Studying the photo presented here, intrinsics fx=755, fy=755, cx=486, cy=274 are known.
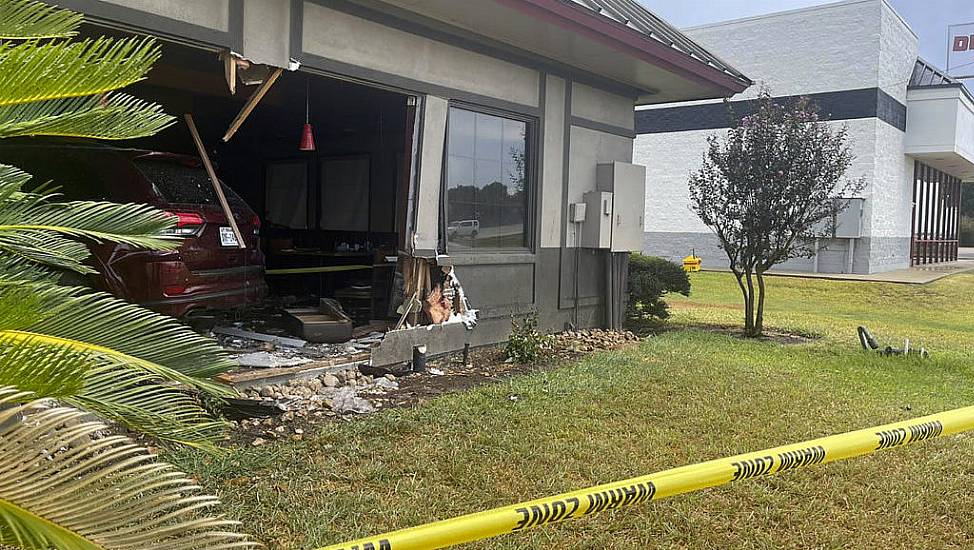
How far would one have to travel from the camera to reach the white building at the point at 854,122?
65.8 ft

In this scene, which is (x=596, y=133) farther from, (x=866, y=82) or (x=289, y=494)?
(x=866, y=82)

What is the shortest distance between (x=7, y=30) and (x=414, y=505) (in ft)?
8.66

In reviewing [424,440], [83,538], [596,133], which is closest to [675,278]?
[596,133]

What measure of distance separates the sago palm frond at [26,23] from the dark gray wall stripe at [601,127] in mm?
7012

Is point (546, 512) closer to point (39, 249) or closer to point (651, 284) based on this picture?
point (39, 249)

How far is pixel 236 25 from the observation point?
213 inches

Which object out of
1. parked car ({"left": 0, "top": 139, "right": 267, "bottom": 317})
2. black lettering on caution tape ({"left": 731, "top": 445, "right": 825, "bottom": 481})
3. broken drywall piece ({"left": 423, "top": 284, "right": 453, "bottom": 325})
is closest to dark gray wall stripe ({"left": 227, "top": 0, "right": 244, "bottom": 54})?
parked car ({"left": 0, "top": 139, "right": 267, "bottom": 317})

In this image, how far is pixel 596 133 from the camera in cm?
934

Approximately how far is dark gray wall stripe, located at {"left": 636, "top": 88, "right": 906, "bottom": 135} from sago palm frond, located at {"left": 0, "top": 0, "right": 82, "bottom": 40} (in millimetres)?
16894

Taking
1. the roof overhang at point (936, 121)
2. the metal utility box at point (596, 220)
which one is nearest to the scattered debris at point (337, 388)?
the metal utility box at point (596, 220)

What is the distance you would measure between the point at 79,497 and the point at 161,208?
511cm

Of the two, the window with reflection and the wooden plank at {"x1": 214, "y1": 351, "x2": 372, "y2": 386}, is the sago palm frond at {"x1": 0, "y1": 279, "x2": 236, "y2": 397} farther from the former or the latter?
the window with reflection

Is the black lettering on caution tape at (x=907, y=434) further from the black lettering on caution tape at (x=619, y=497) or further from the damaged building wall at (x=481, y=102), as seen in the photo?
the damaged building wall at (x=481, y=102)

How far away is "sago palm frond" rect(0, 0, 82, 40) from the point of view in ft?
7.37
